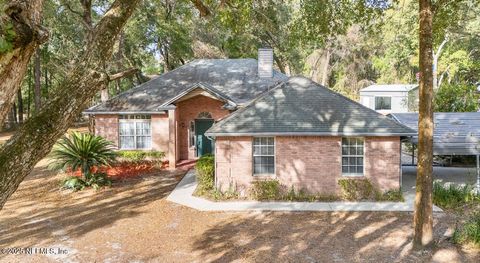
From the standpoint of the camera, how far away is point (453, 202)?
1371cm

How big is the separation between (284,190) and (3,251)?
9.37m

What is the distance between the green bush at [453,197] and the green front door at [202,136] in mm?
12438

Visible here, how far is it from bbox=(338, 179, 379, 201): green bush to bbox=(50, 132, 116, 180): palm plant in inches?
397

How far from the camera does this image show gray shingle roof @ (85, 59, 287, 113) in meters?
22.4

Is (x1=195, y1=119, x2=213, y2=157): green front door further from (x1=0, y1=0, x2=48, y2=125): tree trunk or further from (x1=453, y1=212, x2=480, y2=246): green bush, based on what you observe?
(x1=0, y1=0, x2=48, y2=125): tree trunk

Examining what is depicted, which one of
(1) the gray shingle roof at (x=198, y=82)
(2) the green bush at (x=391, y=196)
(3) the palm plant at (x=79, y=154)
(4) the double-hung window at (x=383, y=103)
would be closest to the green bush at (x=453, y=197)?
(2) the green bush at (x=391, y=196)

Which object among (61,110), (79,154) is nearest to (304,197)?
(79,154)

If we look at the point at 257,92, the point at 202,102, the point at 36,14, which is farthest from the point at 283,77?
the point at 36,14

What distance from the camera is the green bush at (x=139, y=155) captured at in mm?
21797

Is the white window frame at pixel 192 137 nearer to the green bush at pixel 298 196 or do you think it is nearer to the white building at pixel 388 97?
the green bush at pixel 298 196

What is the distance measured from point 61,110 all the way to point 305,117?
42.2 ft

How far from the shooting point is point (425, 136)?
952 centimetres

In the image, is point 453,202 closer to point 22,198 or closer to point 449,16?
point 449,16

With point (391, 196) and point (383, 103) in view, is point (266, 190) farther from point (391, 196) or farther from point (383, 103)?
point (383, 103)
